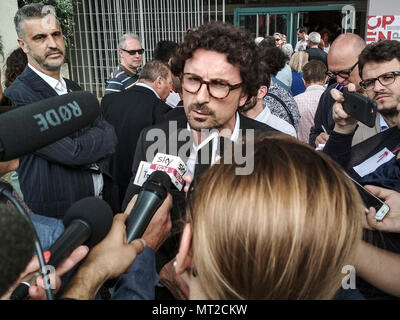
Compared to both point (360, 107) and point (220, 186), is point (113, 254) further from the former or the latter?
point (360, 107)

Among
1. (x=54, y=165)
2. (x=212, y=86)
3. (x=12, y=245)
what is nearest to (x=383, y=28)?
(x=212, y=86)

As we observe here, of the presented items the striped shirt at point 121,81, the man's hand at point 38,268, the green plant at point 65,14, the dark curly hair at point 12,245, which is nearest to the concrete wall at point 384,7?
the striped shirt at point 121,81

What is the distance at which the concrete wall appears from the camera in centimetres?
427

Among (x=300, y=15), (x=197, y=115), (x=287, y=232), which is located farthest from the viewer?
(x=300, y=15)

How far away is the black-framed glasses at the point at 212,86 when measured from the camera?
1.73 m

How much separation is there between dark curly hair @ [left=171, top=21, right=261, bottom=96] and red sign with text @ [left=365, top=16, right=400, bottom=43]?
3048 mm

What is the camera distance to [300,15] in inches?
381

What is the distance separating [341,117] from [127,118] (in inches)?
68.1

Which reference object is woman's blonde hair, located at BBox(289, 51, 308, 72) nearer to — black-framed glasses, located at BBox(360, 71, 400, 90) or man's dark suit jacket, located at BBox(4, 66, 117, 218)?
black-framed glasses, located at BBox(360, 71, 400, 90)

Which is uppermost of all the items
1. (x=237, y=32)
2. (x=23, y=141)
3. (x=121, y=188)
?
(x=237, y=32)

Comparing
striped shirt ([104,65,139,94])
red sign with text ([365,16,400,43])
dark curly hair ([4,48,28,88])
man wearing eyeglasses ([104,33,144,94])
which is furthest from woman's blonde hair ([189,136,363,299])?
red sign with text ([365,16,400,43])
